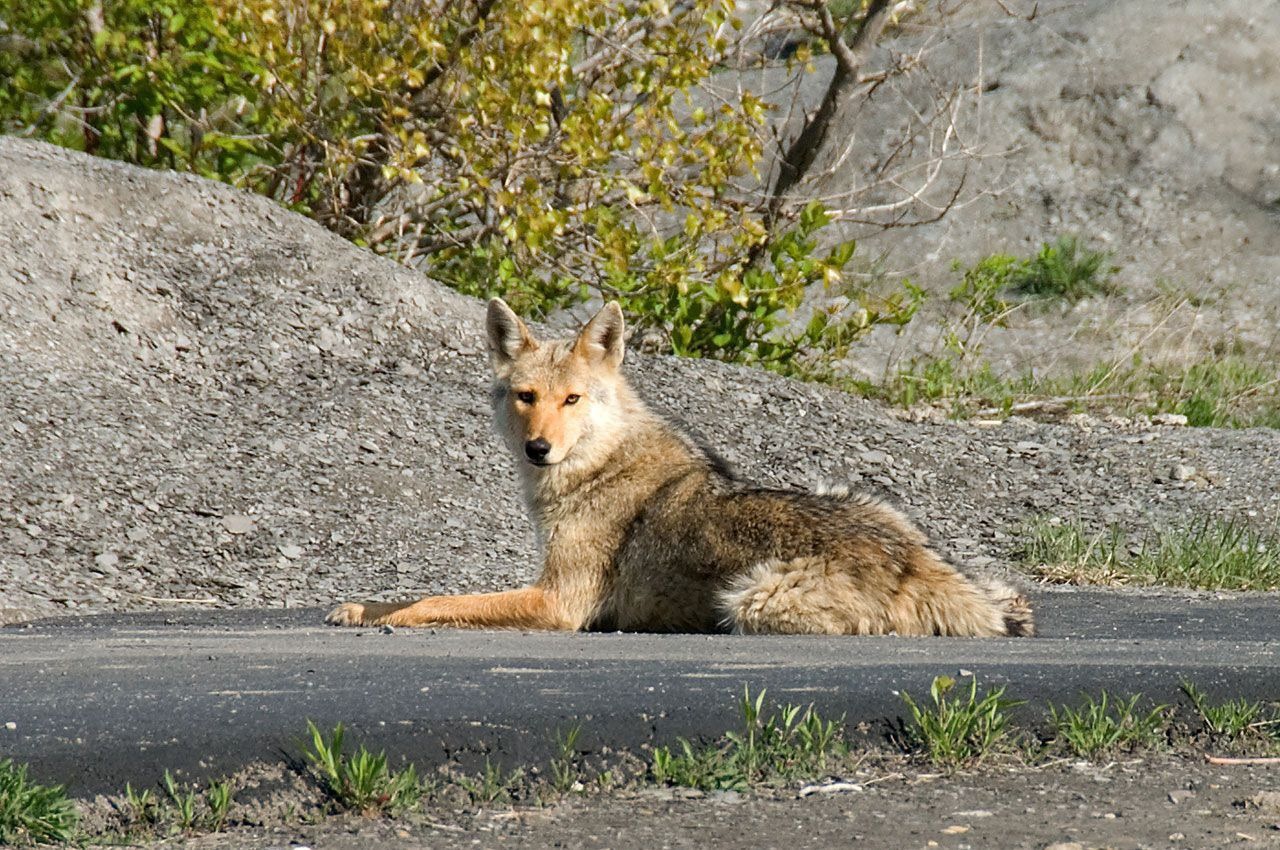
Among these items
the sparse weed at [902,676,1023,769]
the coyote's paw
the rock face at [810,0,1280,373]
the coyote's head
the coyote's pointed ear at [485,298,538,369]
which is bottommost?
the coyote's paw

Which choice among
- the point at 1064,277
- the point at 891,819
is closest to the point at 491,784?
the point at 891,819

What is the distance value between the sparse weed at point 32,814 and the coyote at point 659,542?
343cm

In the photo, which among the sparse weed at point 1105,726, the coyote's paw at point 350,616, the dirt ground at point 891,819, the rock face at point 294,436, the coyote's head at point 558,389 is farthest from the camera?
the rock face at point 294,436

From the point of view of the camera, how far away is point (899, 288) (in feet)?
60.5

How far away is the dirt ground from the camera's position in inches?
147

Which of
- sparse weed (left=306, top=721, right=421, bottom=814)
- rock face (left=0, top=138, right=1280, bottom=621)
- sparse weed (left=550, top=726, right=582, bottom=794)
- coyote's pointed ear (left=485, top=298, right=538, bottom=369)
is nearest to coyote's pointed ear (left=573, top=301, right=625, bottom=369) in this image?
coyote's pointed ear (left=485, top=298, right=538, bottom=369)

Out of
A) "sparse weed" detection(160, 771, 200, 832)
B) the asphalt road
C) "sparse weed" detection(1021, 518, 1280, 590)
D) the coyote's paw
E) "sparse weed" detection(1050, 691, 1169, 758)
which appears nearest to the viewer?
"sparse weed" detection(160, 771, 200, 832)

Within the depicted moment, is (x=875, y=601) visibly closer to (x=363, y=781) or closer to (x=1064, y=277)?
(x=363, y=781)

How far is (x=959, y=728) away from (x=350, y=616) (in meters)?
3.79

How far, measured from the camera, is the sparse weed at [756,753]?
4.27m

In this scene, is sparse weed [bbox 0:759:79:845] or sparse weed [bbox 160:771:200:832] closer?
sparse weed [bbox 0:759:79:845]

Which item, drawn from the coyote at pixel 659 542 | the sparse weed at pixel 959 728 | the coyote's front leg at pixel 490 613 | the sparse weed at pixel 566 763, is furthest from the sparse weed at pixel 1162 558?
the sparse weed at pixel 566 763

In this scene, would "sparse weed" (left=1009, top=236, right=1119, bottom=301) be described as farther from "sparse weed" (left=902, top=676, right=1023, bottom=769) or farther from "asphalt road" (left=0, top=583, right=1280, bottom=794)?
"sparse weed" (left=902, top=676, right=1023, bottom=769)

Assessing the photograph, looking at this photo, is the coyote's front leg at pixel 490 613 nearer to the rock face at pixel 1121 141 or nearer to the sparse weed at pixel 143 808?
the sparse weed at pixel 143 808
